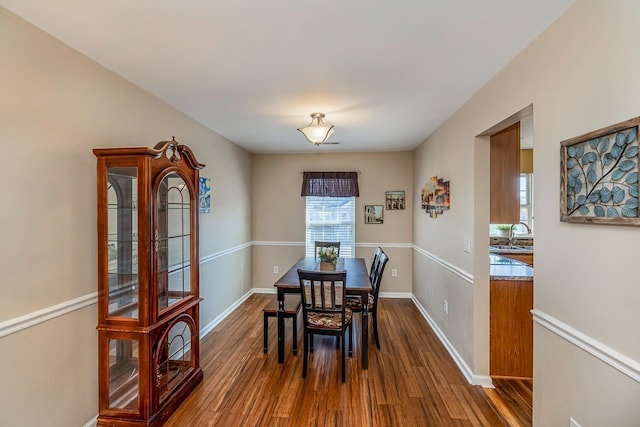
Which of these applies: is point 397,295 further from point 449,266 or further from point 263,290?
point 263,290

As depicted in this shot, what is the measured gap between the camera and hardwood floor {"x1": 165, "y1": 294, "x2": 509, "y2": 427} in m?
2.12

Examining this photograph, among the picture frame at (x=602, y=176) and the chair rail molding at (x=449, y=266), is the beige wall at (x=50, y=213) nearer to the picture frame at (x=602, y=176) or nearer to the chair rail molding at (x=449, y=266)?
the picture frame at (x=602, y=176)

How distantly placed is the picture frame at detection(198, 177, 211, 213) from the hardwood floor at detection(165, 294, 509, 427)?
154 cm

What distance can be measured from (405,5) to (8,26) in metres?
2.01

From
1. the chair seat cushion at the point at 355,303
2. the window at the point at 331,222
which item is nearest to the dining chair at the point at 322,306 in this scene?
the chair seat cushion at the point at 355,303

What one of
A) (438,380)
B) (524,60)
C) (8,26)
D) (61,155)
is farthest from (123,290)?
(524,60)

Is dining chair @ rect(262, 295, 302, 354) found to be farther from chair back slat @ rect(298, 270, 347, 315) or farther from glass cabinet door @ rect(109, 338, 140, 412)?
glass cabinet door @ rect(109, 338, 140, 412)

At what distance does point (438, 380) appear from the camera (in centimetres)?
259

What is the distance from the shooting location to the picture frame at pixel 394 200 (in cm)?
504

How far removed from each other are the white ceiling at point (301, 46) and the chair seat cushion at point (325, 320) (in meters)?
1.98

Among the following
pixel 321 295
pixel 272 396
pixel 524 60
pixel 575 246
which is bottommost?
pixel 272 396

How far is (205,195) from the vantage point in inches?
140

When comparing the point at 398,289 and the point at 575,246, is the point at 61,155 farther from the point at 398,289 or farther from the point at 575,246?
the point at 398,289

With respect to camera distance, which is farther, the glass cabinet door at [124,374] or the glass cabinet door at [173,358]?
the glass cabinet door at [173,358]
